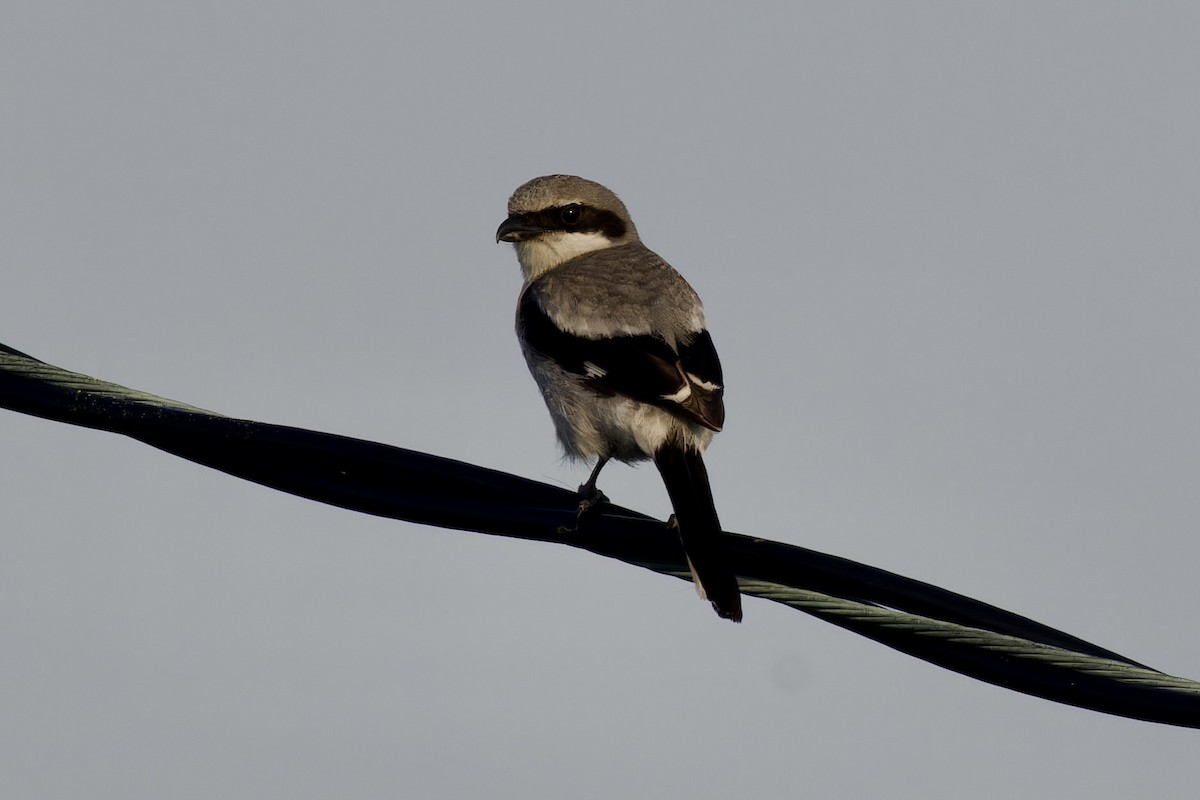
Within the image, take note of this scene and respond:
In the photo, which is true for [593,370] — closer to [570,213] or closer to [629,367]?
[629,367]

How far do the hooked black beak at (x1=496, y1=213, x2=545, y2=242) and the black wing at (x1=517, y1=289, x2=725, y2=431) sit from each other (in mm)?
1508

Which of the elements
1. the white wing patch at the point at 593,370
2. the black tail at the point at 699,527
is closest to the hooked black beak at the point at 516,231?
the white wing patch at the point at 593,370

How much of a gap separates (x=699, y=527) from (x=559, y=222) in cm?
350

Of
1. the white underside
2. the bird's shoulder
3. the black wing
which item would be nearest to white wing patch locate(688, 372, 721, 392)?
the black wing

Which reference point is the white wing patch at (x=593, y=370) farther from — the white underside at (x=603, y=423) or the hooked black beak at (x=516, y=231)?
the hooked black beak at (x=516, y=231)

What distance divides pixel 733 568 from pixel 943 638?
831 millimetres

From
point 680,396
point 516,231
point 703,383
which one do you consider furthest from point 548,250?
point 680,396

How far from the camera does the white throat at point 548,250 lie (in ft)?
26.5

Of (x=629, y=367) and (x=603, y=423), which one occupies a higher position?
(x=629, y=367)

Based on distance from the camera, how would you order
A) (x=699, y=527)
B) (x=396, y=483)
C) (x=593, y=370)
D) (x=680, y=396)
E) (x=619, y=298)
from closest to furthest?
(x=396, y=483)
(x=699, y=527)
(x=680, y=396)
(x=593, y=370)
(x=619, y=298)

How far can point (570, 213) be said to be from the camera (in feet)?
27.1

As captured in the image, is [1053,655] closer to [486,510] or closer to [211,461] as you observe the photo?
[486,510]

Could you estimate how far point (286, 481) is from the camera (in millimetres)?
4367

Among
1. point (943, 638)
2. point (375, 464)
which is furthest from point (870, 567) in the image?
point (375, 464)
